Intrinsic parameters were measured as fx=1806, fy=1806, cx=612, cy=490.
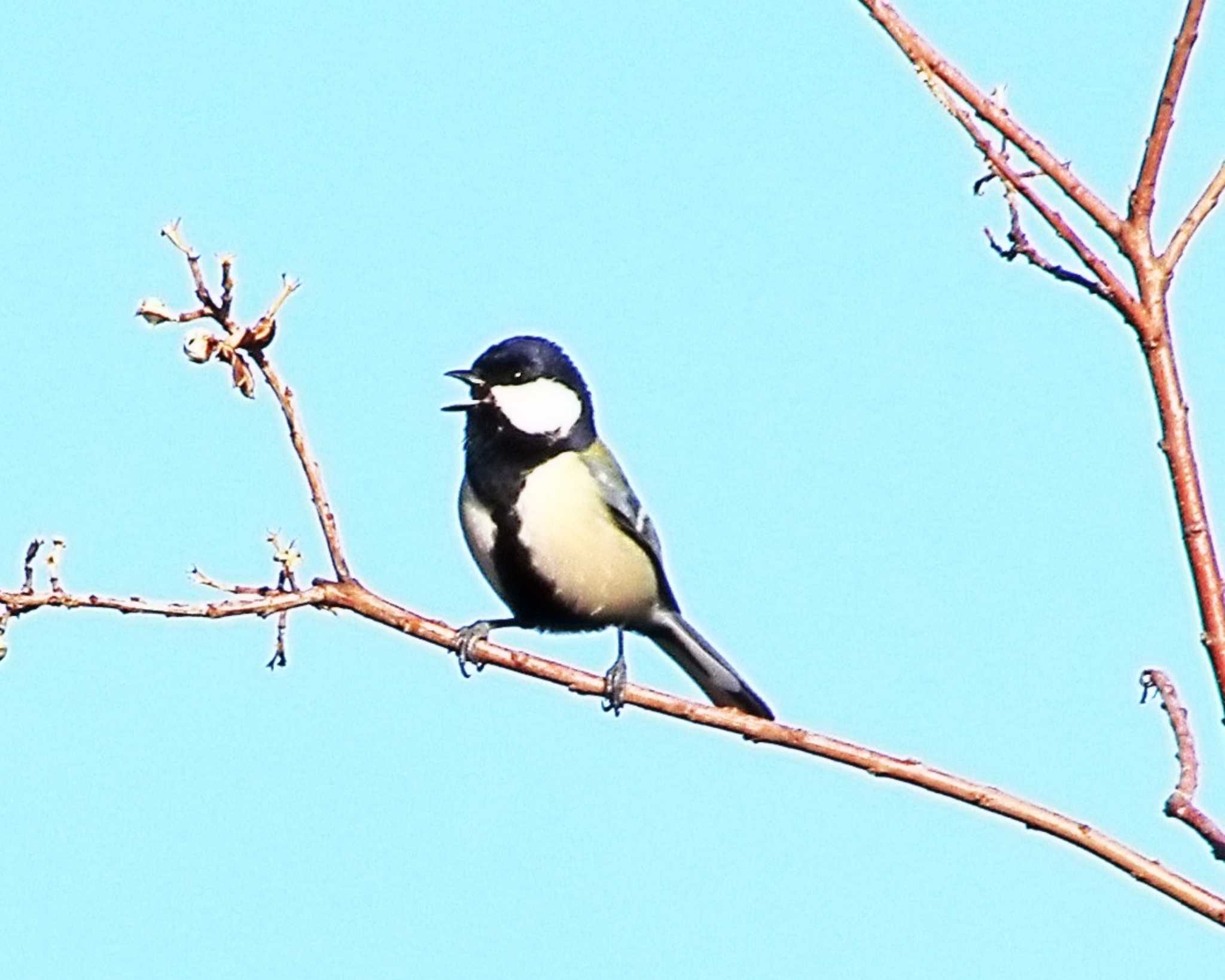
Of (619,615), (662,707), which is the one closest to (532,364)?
(619,615)

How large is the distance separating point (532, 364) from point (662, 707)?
122 inches

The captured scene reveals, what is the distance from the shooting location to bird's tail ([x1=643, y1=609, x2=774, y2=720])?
19.8ft

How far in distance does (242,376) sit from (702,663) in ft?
12.0

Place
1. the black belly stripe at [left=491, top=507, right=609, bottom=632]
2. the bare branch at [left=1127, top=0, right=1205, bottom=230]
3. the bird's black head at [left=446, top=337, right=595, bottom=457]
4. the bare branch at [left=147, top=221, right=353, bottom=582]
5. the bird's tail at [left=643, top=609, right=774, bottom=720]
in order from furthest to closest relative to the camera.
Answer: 1. the bird's tail at [left=643, top=609, right=774, bottom=720]
2. the bird's black head at [left=446, top=337, right=595, bottom=457]
3. the black belly stripe at [left=491, top=507, right=609, bottom=632]
4. the bare branch at [left=147, top=221, right=353, bottom=582]
5. the bare branch at [left=1127, top=0, right=1205, bottom=230]

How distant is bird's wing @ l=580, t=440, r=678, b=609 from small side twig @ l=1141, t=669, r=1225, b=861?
3.62 meters

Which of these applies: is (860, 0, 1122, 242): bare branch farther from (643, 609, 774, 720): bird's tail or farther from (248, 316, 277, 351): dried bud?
(643, 609, 774, 720): bird's tail

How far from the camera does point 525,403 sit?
19.4 ft

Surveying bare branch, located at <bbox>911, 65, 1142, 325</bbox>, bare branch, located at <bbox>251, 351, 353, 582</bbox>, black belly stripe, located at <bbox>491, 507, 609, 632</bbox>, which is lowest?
black belly stripe, located at <bbox>491, 507, 609, 632</bbox>

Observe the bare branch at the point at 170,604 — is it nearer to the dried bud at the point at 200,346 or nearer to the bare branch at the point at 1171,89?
the dried bud at the point at 200,346

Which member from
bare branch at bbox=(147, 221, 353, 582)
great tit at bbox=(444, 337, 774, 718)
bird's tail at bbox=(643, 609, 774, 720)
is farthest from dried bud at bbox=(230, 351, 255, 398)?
bird's tail at bbox=(643, 609, 774, 720)

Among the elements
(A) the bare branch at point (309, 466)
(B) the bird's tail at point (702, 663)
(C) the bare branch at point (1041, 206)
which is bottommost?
(B) the bird's tail at point (702, 663)

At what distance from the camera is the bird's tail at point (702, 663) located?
19.8ft

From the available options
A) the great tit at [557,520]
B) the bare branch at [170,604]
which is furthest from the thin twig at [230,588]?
the great tit at [557,520]

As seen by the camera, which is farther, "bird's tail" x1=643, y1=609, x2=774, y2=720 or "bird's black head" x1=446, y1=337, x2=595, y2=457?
"bird's tail" x1=643, y1=609, x2=774, y2=720
